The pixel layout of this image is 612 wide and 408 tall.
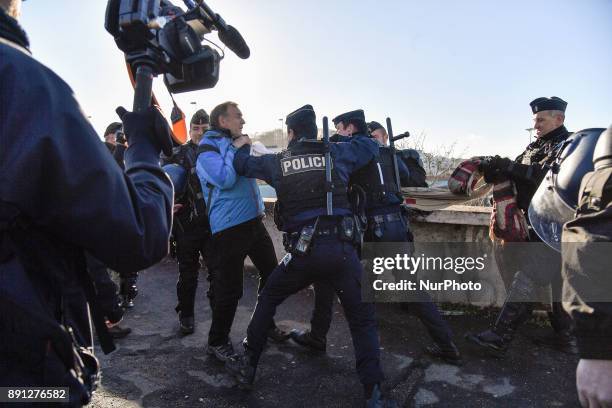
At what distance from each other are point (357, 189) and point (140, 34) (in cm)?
267

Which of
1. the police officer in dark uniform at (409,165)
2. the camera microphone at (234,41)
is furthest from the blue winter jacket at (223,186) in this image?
the police officer in dark uniform at (409,165)

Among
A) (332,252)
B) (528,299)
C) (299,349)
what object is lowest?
(299,349)

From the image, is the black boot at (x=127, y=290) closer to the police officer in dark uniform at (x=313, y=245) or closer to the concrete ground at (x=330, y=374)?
the concrete ground at (x=330, y=374)

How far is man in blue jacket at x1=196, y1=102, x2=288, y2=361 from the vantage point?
3.33 metres

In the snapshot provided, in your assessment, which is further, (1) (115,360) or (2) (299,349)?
(2) (299,349)

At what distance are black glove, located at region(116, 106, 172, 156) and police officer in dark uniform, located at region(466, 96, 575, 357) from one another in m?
3.29

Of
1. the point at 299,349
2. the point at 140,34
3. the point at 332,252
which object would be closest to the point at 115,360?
the point at 299,349

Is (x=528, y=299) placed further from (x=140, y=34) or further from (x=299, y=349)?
(x=140, y=34)

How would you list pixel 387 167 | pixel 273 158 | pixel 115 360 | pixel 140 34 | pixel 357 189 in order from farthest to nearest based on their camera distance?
pixel 387 167 → pixel 357 189 → pixel 115 360 → pixel 273 158 → pixel 140 34

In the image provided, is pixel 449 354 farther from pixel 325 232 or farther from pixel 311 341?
pixel 325 232

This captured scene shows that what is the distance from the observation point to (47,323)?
3.01 feet

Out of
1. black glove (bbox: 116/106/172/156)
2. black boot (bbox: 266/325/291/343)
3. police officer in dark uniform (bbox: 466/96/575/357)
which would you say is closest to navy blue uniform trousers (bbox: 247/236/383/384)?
black boot (bbox: 266/325/291/343)

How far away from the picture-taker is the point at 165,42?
1.27 metres

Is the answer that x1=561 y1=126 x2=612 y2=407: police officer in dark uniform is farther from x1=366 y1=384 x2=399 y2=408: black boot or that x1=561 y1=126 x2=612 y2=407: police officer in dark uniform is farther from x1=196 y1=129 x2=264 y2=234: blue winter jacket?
x1=196 y1=129 x2=264 y2=234: blue winter jacket
